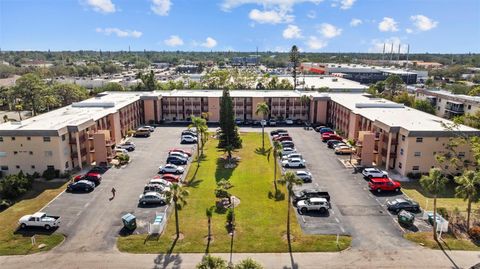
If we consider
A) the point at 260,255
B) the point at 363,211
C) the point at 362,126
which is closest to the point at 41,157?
the point at 260,255

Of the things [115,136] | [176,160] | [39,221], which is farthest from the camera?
[115,136]

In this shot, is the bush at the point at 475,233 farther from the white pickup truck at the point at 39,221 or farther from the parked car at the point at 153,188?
the white pickup truck at the point at 39,221

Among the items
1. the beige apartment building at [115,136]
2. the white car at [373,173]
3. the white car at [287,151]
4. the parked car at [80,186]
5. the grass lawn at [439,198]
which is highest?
the beige apartment building at [115,136]

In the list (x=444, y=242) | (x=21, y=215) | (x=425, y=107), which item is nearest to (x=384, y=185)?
(x=444, y=242)

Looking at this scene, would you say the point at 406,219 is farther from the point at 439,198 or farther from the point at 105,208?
the point at 105,208

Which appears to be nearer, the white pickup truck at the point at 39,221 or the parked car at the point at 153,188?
the white pickup truck at the point at 39,221

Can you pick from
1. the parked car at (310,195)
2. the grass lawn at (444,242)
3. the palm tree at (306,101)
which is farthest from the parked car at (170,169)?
the palm tree at (306,101)

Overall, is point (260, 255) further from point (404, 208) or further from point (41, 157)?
point (41, 157)
